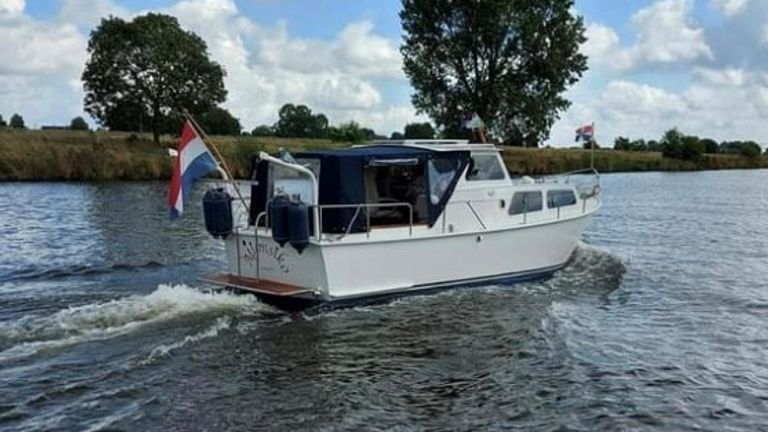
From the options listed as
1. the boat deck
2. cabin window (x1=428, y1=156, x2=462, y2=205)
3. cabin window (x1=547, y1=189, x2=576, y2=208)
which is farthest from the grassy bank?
the boat deck

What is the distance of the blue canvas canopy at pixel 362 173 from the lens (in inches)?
542

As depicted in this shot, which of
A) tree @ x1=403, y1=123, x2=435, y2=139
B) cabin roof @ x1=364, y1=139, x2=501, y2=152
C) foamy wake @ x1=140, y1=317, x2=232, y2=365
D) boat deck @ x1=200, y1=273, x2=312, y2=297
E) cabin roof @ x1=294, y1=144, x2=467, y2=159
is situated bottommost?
foamy wake @ x1=140, y1=317, x2=232, y2=365

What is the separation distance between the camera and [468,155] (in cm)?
1520

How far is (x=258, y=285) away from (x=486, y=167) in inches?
218

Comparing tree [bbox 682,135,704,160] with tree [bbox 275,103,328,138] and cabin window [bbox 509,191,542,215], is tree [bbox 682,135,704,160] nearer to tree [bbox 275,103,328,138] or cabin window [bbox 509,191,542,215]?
tree [bbox 275,103,328,138]

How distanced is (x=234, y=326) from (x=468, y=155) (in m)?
5.91

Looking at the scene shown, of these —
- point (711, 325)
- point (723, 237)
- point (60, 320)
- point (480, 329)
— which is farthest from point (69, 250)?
point (723, 237)

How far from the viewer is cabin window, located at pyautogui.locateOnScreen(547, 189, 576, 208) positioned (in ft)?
55.1

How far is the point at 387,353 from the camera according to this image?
11094mm

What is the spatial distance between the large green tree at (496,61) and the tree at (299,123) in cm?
8029

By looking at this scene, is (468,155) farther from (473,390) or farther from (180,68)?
(180,68)

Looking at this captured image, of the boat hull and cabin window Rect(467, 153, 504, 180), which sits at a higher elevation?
cabin window Rect(467, 153, 504, 180)

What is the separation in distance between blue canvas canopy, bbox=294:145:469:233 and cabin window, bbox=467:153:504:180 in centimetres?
66

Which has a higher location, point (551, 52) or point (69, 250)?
point (551, 52)
